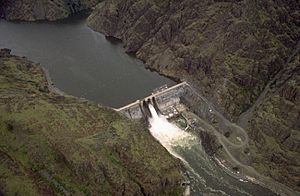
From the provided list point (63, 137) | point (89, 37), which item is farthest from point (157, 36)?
point (63, 137)

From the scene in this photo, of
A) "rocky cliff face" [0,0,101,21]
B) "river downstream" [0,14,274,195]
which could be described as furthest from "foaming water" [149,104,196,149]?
"rocky cliff face" [0,0,101,21]

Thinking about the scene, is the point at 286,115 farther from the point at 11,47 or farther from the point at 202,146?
the point at 11,47

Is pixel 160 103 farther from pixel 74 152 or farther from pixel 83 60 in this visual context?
pixel 74 152

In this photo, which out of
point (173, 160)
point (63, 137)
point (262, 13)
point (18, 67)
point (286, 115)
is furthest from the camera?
point (18, 67)

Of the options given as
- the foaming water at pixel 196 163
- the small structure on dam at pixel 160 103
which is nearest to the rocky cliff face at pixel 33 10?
the small structure on dam at pixel 160 103

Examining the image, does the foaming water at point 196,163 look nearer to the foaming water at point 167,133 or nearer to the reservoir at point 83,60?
the foaming water at point 167,133

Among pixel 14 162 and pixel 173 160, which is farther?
pixel 173 160

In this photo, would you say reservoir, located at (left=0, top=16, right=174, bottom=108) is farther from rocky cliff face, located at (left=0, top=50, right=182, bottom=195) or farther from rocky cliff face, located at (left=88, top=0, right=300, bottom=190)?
rocky cliff face, located at (left=0, top=50, right=182, bottom=195)
